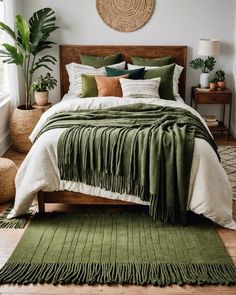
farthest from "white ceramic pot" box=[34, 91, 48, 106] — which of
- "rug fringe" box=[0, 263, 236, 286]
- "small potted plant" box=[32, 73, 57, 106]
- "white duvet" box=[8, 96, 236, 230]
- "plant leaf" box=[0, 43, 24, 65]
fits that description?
"rug fringe" box=[0, 263, 236, 286]

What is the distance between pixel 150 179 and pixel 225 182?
0.57 metres

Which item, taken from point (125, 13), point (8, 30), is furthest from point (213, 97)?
point (8, 30)

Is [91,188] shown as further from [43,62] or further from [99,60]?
[43,62]

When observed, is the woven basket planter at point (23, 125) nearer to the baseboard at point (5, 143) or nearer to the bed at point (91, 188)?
the baseboard at point (5, 143)

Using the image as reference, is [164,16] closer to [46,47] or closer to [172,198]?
[46,47]

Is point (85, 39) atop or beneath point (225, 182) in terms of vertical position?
→ atop

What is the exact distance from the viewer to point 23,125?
207 inches


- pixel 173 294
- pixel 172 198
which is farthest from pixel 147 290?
pixel 172 198

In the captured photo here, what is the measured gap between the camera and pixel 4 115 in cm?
542

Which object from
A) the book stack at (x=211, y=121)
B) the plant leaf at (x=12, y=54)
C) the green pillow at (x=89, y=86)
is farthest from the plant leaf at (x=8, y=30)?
the book stack at (x=211, y=121)

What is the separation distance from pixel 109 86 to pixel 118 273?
102 inches

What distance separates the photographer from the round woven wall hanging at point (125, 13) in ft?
18.6

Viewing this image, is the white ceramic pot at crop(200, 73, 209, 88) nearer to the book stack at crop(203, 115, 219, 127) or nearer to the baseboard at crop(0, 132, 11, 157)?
the book stack at crop(203, 115, 219, 127)

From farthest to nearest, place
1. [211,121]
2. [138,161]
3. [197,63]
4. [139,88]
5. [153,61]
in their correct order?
[211,121]
[197,63]
[153,61]
[139,88]
[138,161]
